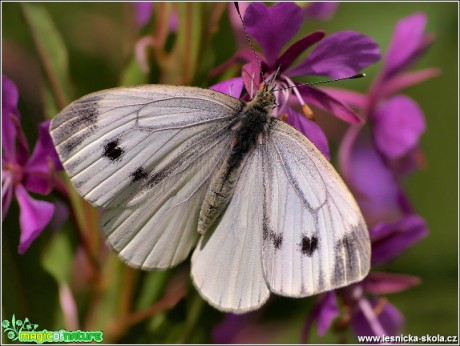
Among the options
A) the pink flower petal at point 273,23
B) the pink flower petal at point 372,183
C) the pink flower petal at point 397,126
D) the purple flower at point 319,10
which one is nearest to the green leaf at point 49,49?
the pink flower petal at point 273,23

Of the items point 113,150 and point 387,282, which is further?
point 387,282

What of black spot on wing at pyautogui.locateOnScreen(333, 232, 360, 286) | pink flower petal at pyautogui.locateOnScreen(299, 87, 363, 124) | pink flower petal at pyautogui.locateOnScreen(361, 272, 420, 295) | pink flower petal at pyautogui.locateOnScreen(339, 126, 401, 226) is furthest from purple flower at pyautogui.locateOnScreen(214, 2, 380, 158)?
pink flower petal at pyautogui.locateOnScreen(339, 126, 401, 226)

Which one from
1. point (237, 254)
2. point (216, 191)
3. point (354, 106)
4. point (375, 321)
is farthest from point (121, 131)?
point (375, 321)

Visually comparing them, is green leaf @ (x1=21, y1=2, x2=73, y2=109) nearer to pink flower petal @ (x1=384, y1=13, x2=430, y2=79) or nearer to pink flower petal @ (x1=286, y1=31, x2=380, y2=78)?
pink flower petal @ (x1=286, y1=31, x2=380, y2=78)

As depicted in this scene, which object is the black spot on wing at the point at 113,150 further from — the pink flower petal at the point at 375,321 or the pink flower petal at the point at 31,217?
the pink flower petal at the point at 375,321

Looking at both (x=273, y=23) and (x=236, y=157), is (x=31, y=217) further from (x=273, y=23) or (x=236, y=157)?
(x=273, y=23)

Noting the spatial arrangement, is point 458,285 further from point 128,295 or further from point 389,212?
point 128,295
